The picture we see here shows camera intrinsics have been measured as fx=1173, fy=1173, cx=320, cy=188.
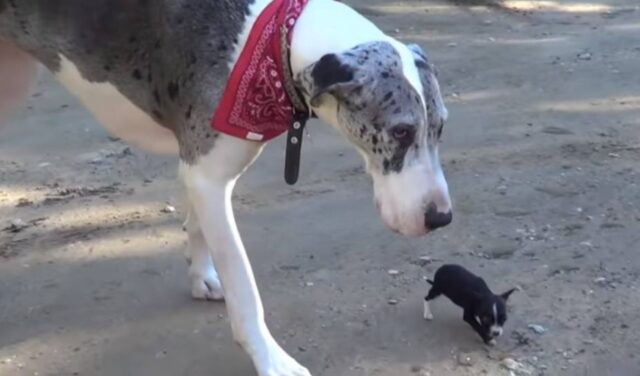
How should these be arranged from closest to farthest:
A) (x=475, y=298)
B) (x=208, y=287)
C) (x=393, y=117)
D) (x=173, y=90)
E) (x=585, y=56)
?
(x=393, y=117) < (x=173, y=90) < (x=475, y=298) < (x=208, y=287) < (x=585, y=56)

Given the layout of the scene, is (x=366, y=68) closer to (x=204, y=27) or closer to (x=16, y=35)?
(x=204, y=27)

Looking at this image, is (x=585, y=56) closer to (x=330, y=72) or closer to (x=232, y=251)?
(x=232, y=251)

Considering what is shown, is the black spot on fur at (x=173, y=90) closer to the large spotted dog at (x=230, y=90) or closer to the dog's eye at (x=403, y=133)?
the large spotted dog at (x=230, y=90)

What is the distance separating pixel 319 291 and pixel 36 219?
1.37 m

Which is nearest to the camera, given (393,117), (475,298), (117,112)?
(393,117)

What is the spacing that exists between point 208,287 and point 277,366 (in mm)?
703

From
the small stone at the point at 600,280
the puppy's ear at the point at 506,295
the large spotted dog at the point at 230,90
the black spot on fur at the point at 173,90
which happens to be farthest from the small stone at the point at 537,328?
the black spot on fur at the point at 173,90

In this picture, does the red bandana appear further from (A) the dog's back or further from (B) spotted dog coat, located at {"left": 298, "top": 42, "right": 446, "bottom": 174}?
(A) the dog's back

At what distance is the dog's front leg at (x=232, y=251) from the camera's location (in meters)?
3.37

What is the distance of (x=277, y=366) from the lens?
11.3 feet

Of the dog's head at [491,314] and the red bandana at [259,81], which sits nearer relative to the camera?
the red bandana at [259,81]

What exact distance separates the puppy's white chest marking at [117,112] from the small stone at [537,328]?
1298 mm

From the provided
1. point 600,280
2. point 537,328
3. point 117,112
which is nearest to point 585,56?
point 600,280

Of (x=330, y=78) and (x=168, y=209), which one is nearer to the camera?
(x=330, y=78)
